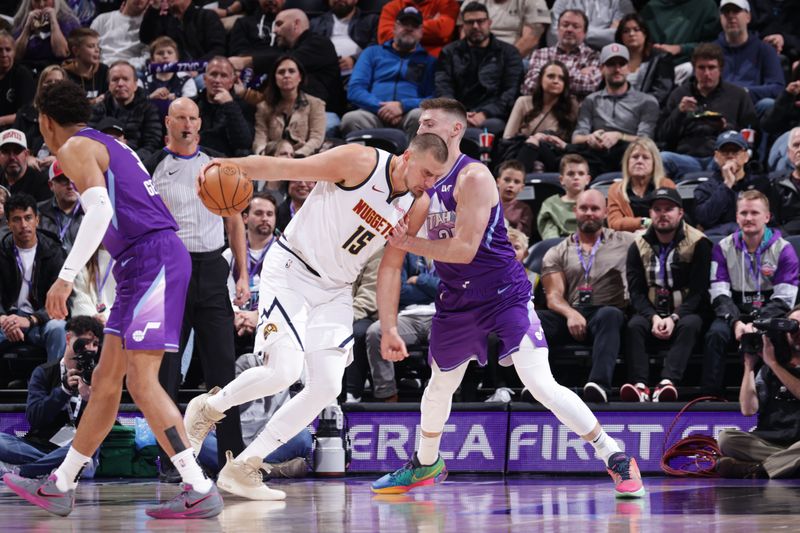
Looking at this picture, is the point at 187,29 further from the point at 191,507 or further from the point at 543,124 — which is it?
the point at 191,507

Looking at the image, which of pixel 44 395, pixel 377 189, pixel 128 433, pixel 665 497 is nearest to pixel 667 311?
pixel 665 497

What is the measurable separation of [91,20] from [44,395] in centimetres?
764

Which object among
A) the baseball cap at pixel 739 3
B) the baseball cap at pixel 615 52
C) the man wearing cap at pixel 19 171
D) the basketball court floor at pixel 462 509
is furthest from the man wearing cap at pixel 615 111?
the man wearing cap at pixel 19 171

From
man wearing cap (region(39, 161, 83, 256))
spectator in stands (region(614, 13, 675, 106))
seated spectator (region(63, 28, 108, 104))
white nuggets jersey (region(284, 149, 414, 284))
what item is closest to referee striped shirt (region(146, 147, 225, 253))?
white nuggets jersey (region(284, 149, 414, 284))

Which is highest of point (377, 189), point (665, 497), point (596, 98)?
point (596, 98)

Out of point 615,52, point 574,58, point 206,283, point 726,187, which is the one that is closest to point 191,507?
point 206,283

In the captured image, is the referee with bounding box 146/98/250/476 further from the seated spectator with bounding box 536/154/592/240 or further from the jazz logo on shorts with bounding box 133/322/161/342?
the seated spectator with bounding box 536/154/592/240

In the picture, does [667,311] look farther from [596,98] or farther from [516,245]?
[596,98]

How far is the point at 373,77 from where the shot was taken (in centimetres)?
1266

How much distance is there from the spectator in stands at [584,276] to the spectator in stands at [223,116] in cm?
373

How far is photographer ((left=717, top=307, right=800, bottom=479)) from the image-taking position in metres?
7.89

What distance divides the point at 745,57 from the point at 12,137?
7569 mm

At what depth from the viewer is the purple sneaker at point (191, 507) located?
530 cm

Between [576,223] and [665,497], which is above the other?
[576,223]
